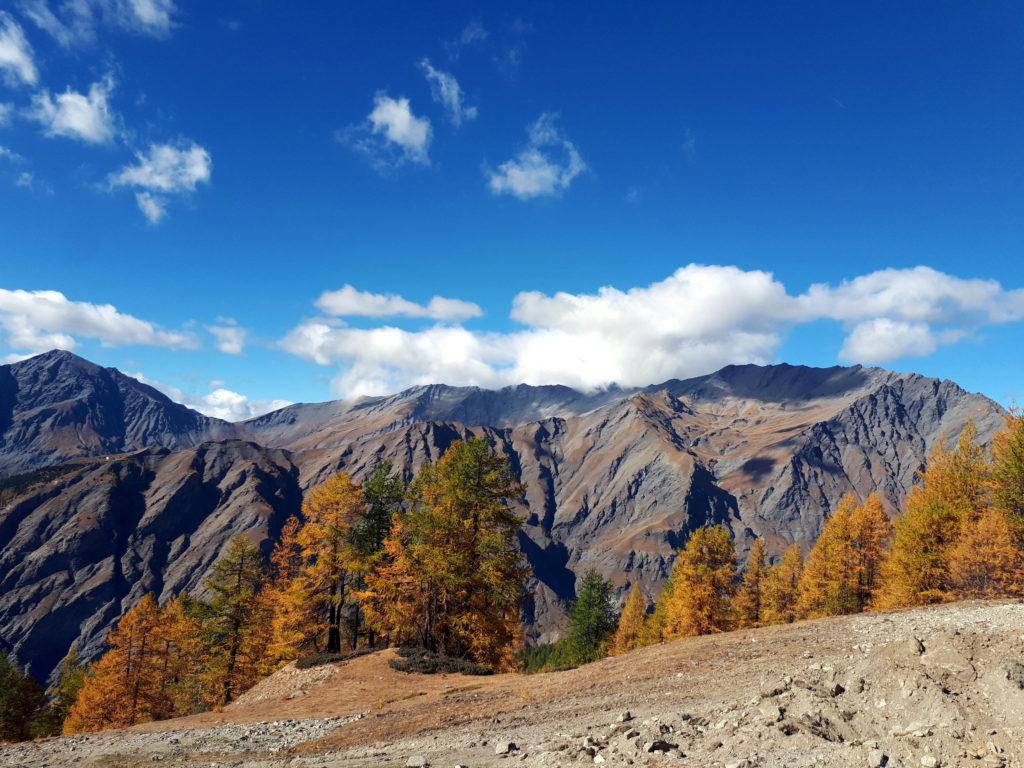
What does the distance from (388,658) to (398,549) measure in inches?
202

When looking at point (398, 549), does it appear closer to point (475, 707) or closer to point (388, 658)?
point (388, 658)

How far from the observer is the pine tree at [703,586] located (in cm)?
4466

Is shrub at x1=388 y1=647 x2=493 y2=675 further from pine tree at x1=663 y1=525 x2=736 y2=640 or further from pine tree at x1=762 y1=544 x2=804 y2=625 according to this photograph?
pine tree at x1=762 y1=544 x2=804 y2=625

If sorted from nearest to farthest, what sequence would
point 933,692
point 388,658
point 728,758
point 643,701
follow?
point 728,758, point 933,692, point 643,701, point 388,658

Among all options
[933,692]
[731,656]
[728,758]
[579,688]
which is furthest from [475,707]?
[933,692]

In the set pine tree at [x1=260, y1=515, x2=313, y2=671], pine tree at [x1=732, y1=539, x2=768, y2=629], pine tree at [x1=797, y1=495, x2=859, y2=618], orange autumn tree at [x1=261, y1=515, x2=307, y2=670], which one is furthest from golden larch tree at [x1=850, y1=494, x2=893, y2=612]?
orange autumn tree at [x1=261, y1=515, x2=307, y2=670]

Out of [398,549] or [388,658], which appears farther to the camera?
[398,549]

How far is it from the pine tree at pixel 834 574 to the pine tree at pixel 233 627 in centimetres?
4188

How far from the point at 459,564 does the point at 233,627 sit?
18.3 metres

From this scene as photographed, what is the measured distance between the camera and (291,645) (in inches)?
1340

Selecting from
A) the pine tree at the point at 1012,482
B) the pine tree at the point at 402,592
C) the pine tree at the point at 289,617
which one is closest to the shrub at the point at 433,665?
the pine tree at the point at 402,592

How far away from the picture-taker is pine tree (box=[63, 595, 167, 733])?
134ft

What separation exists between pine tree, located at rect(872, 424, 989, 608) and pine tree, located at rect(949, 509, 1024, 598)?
1264mm

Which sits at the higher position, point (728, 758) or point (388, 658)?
point (728, 758)
